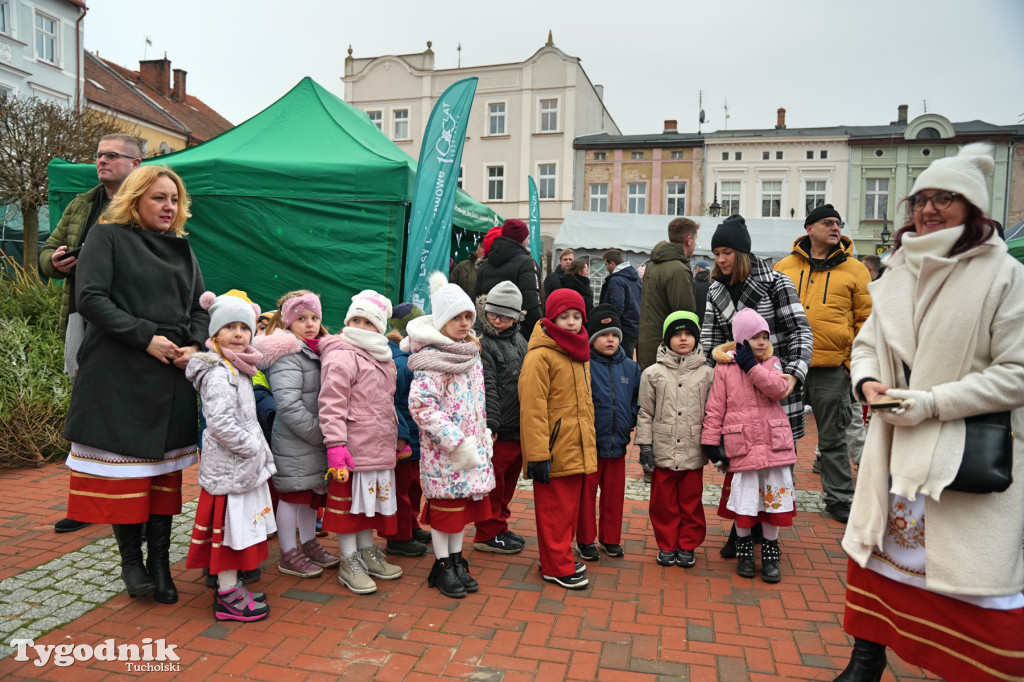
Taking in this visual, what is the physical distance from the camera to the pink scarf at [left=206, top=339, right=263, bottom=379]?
3342 mm

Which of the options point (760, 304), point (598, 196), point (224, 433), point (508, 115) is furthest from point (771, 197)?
point (224, 433)

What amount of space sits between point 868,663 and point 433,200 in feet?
18.2

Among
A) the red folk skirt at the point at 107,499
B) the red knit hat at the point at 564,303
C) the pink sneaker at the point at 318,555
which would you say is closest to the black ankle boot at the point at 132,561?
the red folk skirt at the point at 107,499

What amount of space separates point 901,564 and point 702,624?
3.95 feet

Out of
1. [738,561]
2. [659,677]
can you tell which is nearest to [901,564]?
[659,677]

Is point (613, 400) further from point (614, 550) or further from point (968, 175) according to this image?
point (968, 175)

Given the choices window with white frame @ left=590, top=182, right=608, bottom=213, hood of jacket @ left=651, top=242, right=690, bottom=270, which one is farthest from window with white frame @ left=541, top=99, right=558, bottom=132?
hood of jacket @ left=651, top=242, right=690, bottom=270

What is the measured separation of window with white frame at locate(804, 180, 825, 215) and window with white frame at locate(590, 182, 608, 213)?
8.86 metres

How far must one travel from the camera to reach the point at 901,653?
2463 millimetres

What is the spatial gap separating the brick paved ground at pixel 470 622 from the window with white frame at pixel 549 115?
3039cm

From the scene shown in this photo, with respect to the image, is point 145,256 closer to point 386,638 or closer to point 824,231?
point 386,638

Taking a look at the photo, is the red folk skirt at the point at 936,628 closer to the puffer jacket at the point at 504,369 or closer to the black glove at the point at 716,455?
the black glove at the point at 716,455

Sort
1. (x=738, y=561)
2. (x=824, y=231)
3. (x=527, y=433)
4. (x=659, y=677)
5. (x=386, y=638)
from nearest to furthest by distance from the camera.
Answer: (x=659, y=677), (x=386, y=638), (x=527, y=433), (x=738, y=561), (x=824, y=231)

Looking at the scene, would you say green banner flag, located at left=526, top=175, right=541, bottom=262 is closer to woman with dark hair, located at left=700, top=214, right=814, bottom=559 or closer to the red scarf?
woman with dark hair, located at left=700, top=214, right=814, bottom=559
